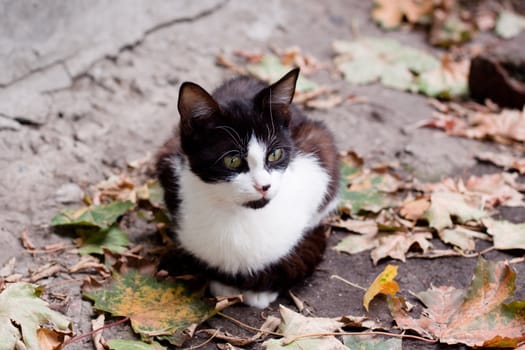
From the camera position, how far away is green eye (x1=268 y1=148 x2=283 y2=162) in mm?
2068

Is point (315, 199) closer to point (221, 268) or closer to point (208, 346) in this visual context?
point (221, 268)

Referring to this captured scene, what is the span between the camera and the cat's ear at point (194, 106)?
6.37ft

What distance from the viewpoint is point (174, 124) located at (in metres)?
3.28

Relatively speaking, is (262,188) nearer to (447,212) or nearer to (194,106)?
(194,106)

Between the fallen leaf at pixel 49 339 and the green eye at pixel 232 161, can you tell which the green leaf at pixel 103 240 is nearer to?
the fallen leaf at pixel 49 339

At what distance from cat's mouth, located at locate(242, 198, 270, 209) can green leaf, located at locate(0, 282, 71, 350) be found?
2.21ft

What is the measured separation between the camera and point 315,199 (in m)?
2.42

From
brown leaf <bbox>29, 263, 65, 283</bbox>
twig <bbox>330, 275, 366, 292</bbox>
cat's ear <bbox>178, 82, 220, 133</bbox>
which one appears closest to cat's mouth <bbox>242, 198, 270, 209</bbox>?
cat's ear <bbox>178, 82, 220, 133</bbox>

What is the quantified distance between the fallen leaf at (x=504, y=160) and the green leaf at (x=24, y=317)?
2183 millimetres

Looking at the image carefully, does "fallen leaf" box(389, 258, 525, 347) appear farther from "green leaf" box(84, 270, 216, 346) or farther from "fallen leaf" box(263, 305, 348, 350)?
"green leaf" box(84, 270, 216, 346)

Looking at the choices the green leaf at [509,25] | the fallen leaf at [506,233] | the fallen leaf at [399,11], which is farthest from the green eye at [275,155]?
the green leaf at [509,25]

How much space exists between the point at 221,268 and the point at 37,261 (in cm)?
69

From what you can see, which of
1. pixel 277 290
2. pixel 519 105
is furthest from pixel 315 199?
pixel 519 105

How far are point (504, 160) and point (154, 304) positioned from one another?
6.30 feet
